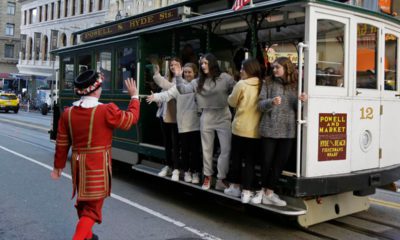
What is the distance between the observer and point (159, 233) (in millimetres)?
5750

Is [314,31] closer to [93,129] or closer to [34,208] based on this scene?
[93,129]

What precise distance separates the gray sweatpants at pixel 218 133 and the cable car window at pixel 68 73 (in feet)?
17.5

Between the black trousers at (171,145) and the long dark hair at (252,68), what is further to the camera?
the black trousers at (171,145)

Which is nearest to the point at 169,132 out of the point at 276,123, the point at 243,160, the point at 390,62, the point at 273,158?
the point at 243,160

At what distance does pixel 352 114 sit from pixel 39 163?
7337mm

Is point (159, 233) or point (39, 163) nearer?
point (159, 233)

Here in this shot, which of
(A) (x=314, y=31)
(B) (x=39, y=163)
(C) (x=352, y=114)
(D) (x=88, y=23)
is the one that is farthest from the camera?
(D) (x=88, y=23)

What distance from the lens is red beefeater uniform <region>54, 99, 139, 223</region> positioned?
4.31 metres

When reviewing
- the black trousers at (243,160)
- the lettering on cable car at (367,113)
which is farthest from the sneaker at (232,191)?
the lettering on cable car at (367,113)

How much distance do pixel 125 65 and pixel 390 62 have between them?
4565 millimetres

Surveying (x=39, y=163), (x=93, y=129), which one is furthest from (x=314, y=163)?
(x=39, y=163)

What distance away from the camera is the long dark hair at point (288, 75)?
217 inches

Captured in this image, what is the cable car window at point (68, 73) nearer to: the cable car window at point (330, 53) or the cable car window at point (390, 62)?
the cable car window at point (330, 53)

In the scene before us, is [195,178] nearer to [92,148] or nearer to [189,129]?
[189,129]
